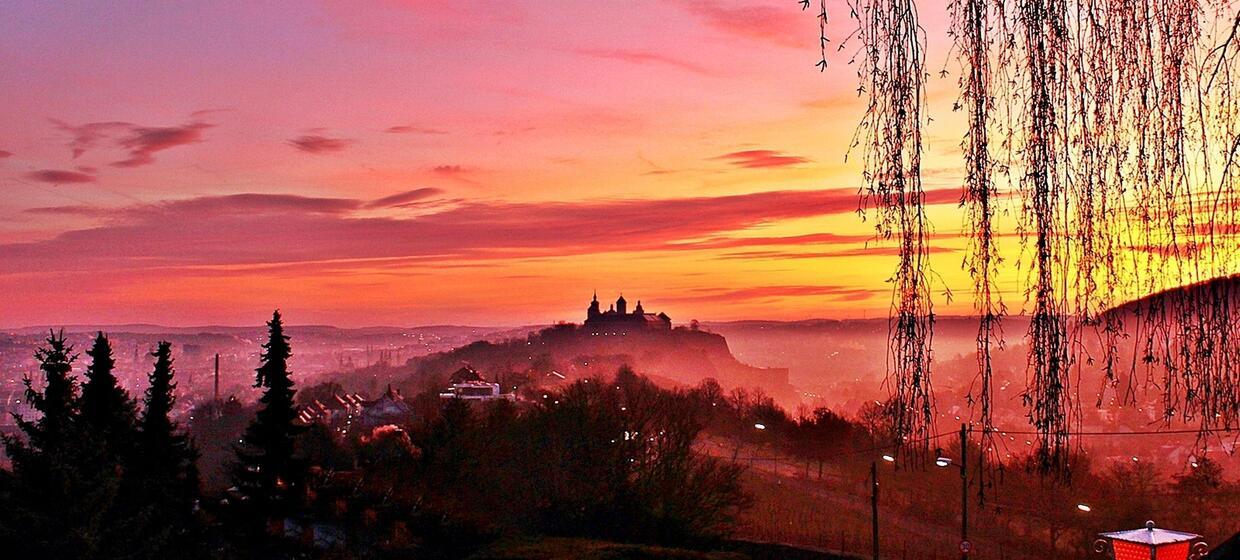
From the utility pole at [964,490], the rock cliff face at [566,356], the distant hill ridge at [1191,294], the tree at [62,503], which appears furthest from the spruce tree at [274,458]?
the rock cliff face at [566,356]

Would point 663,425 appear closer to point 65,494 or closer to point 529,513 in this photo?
point 529,513

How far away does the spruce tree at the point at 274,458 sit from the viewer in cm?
2602

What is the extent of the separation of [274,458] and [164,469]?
8.20ft

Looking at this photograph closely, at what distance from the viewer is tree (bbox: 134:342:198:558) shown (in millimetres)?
24234

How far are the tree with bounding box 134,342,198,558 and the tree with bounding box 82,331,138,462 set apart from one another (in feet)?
1.40

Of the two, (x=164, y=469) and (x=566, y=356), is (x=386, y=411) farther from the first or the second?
(x=566, y=356)

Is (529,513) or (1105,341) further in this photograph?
(529,513)

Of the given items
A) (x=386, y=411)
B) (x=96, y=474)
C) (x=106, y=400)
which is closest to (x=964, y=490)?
(x=96, y=474)

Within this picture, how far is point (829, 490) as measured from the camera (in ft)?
212

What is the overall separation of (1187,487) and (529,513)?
2909cm

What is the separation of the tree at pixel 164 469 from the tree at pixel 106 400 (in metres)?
0.43

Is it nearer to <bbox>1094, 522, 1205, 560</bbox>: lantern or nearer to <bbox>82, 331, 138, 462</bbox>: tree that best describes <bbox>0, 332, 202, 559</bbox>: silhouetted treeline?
<bbox>82, 331, 138, 462</bbox>: tree

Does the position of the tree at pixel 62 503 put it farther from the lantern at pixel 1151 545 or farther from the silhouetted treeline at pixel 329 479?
the lantern at pixel 1151 545

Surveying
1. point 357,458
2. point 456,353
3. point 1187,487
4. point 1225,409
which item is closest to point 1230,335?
point 1225,409
